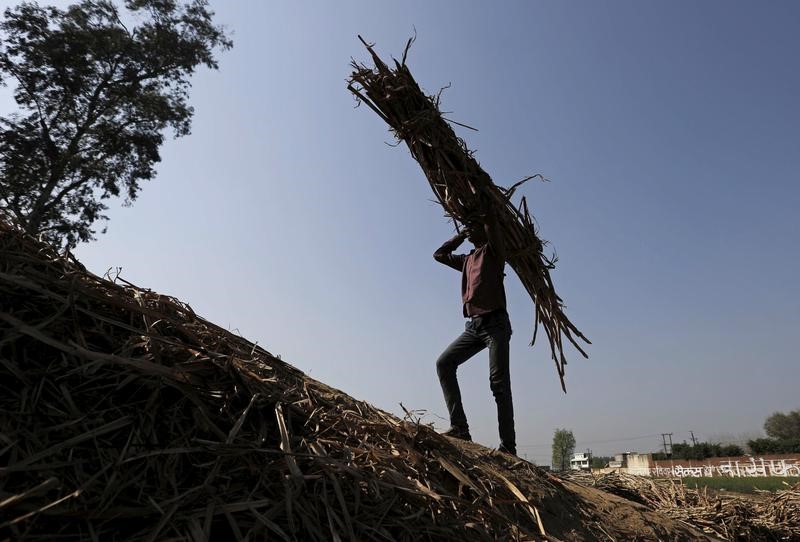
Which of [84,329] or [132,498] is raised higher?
[84,329]

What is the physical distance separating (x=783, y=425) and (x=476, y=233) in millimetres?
87641

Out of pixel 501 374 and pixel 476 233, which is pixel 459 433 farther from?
pixel 476 233

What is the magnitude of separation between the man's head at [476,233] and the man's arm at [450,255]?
29 centimetres

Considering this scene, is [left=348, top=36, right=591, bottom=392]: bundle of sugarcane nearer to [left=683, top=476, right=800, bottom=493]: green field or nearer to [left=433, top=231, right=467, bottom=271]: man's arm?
[left=433, top=231, right=467, bottom=271]: man's arm

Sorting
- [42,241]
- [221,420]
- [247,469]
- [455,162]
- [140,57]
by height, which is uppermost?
[140,57]

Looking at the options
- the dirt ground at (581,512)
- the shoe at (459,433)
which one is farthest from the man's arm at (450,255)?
the dirt ground at (581,512)

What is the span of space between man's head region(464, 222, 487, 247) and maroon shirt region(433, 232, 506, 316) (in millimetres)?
78

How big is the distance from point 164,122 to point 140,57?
9.00 feet

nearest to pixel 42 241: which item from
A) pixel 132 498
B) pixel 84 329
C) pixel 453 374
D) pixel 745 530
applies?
pixel 84 329

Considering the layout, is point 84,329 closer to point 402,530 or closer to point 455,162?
point 402,530

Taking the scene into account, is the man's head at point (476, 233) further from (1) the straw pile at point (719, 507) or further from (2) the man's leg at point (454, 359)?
(1) the straw pile at point (719, 507)

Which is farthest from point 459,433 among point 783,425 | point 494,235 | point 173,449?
point 783,425

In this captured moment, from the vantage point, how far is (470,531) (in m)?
1.67

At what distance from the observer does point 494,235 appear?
4129 millimetres
